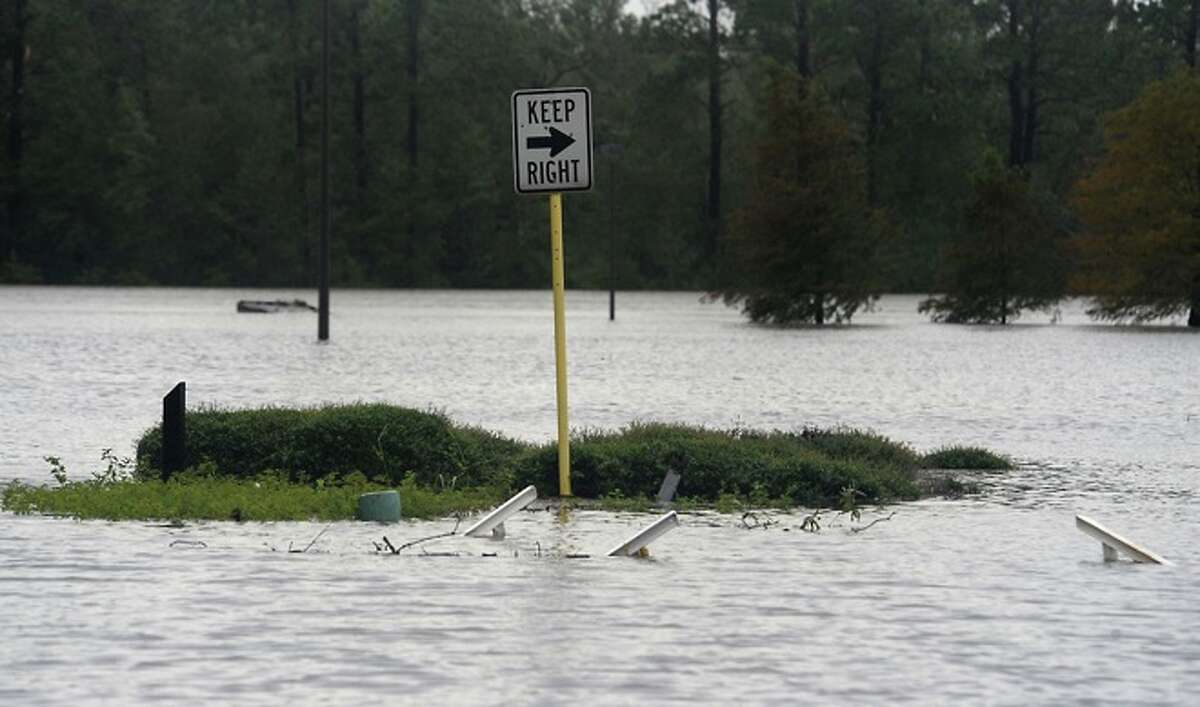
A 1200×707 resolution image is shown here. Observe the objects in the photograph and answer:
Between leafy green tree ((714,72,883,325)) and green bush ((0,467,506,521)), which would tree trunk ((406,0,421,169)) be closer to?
leafy green tree ((714,72,883,325))

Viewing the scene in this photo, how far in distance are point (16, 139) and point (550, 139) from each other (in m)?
116

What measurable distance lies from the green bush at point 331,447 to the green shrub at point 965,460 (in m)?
5.04

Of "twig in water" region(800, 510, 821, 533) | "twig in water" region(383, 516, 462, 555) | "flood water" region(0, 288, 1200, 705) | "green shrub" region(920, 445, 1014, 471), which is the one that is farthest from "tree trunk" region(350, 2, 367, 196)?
"twig in water" region(383, 516, 462, 555)

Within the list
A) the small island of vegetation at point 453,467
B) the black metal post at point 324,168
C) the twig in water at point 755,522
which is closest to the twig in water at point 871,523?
the small island of vegetation at point 453,467

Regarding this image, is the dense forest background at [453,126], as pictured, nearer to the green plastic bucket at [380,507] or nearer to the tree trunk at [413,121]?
the tree trunk at [413,121]

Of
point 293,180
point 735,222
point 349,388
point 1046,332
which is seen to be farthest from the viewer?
point 293,180

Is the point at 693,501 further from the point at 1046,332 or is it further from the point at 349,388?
the point at 1046,332

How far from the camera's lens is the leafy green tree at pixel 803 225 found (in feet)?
292

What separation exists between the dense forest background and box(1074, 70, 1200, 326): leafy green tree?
36286 millimetres

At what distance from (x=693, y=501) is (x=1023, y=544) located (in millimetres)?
3622

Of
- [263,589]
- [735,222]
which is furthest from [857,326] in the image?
[263,589]

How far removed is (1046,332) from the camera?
81.4 meters

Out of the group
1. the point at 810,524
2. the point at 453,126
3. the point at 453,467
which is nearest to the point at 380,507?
the point at 810,524

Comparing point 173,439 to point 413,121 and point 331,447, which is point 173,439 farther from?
point 413,121
